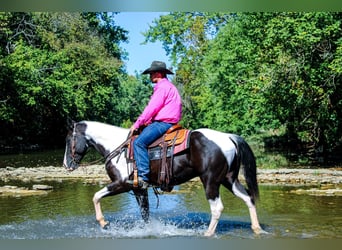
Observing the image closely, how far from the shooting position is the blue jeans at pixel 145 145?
438cm

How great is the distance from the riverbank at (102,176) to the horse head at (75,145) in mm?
2038

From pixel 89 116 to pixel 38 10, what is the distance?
4.65 feet

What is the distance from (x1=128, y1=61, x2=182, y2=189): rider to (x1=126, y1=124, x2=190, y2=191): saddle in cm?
4

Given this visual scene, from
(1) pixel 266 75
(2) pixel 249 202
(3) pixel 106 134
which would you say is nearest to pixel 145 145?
(3) pixel 106 134

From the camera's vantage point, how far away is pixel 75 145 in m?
4.68

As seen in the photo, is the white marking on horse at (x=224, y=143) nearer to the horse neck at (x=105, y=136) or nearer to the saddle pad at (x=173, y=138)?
the saddle pad at (x=173, y=138)

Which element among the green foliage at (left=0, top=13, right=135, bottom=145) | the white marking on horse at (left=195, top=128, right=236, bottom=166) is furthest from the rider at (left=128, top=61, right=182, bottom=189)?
the green foliage at (left=0, top=13, right=135, bottom=145)

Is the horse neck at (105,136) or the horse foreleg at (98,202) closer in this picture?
the horse foreleg at (98,202)

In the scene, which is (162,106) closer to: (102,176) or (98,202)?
(98,202)

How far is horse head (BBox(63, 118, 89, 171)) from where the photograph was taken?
184 inches

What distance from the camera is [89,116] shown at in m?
6.75

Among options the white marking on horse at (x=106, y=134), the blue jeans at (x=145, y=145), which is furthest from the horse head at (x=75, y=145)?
the blue jeans at (x=145, y=145)
